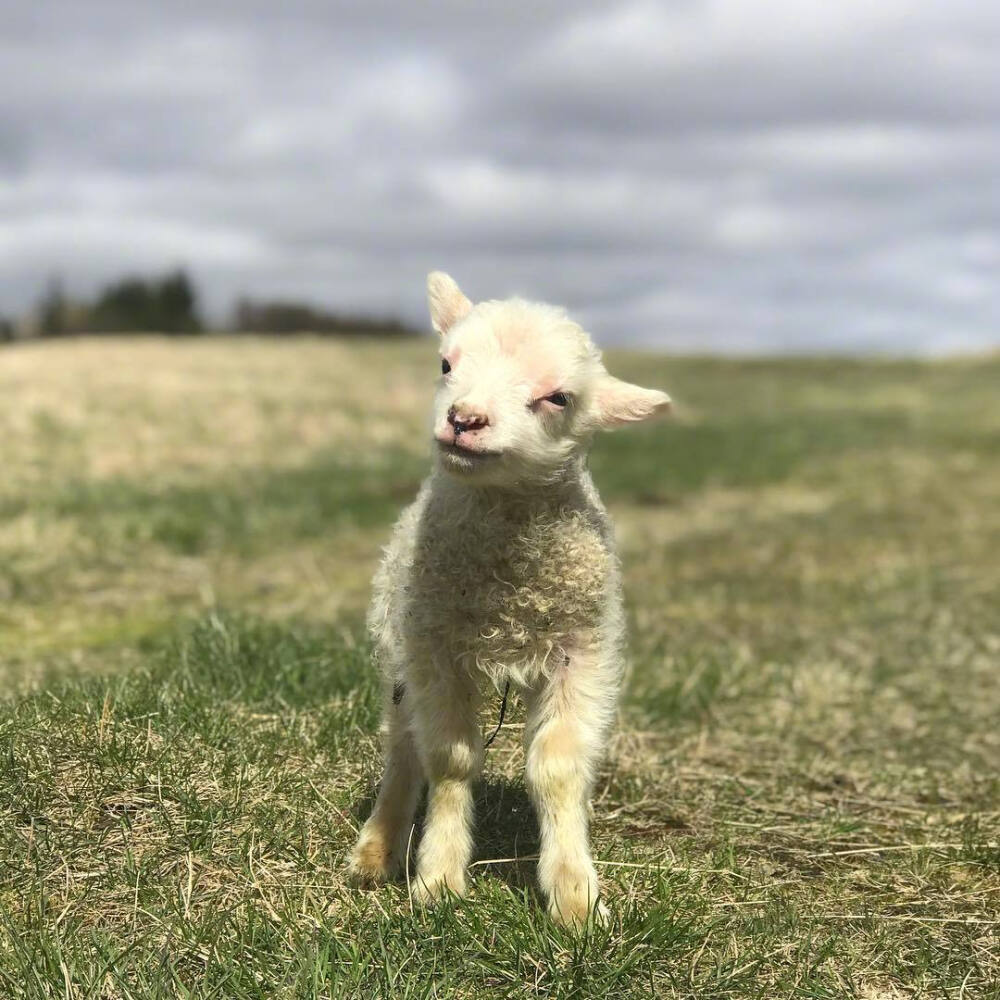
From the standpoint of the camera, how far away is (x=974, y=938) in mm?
4262

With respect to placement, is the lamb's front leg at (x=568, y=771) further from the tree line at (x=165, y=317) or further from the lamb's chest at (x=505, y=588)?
the tree line at (x=165, y=317)

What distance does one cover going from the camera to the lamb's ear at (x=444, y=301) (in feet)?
14.3

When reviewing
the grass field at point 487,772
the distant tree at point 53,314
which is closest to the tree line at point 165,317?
the distant tree at point 53,314

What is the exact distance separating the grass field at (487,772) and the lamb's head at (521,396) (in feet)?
5.13

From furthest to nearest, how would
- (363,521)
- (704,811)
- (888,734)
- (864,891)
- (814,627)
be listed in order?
(363,521)
(814,627)
(888,734)
(704,811)
(864,891)

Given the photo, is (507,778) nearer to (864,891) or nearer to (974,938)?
(864,891)

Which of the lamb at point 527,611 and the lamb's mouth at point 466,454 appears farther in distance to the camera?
the lamb at point 527,611

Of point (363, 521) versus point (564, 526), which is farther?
point (363, 521)

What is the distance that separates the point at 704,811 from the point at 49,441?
1716cm

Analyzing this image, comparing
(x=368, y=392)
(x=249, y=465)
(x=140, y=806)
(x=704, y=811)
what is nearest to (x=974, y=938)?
(x=704, y=811)

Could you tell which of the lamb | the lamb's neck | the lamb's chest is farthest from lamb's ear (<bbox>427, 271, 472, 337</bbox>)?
the lamb's chest

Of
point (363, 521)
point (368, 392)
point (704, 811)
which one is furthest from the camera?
point (368, 392)

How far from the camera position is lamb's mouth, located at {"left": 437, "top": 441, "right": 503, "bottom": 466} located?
371 centimetres

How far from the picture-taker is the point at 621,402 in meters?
4.08
